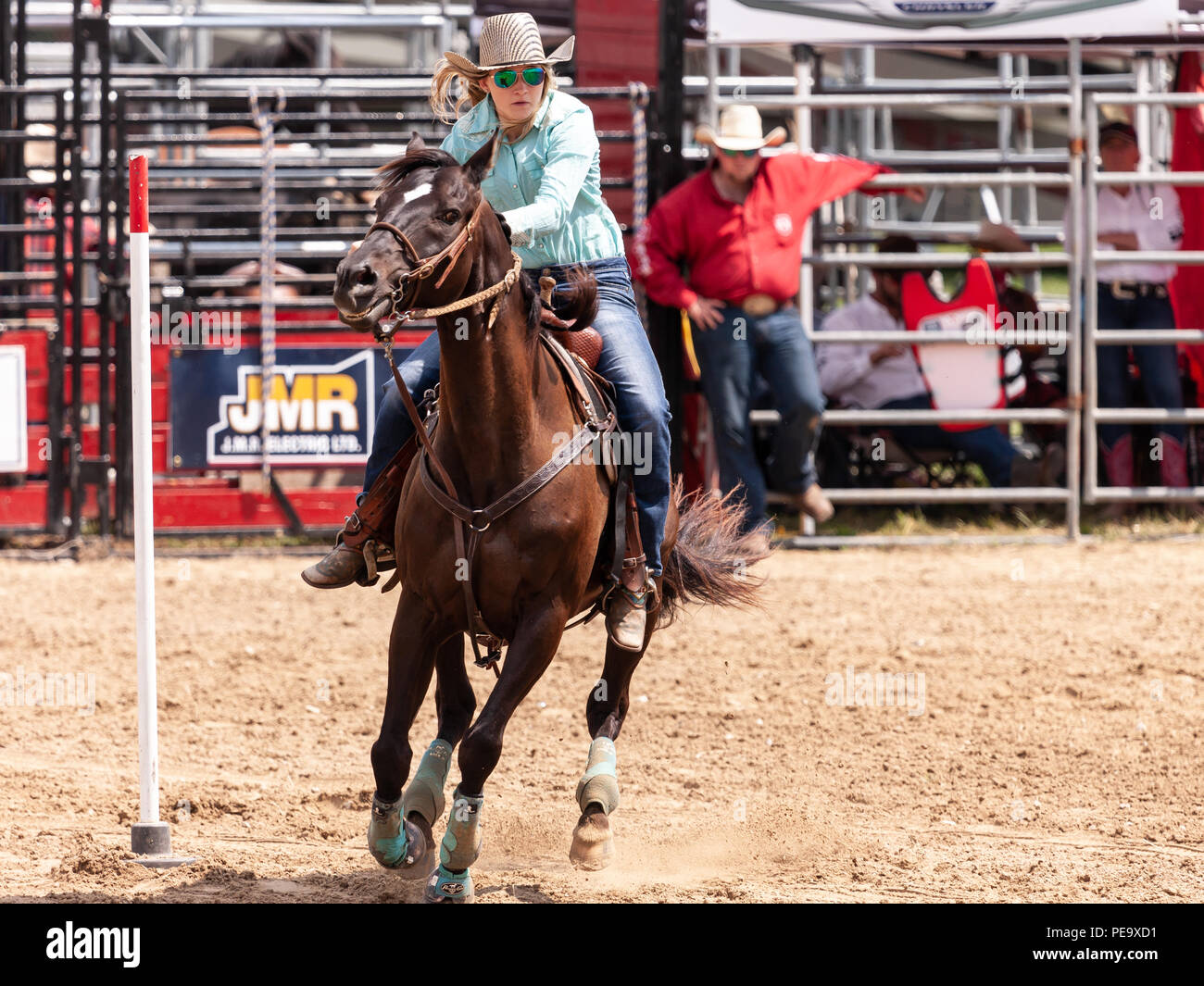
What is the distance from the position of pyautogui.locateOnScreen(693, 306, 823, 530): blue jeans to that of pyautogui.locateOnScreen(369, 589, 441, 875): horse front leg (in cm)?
519

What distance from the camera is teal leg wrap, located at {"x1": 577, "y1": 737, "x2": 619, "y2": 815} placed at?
4.65 m

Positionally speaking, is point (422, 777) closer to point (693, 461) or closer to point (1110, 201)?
point (693, 461)

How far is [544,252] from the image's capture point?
4828 millimetres

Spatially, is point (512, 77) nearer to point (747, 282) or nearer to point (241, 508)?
point (747, 282)

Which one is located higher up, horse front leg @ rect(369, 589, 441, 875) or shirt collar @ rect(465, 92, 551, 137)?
shirt collar @ rect(465, 92, 551, 137)

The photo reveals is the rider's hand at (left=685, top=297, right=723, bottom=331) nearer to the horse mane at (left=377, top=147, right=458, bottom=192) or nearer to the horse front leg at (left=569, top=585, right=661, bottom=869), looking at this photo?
the horse front leg at (left=569, top=585, right=661, bottom=869)

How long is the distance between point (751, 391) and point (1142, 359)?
2.90 metres

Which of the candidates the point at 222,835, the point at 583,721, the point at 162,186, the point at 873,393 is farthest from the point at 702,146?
the point at 222,835

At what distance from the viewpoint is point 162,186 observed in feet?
34.1

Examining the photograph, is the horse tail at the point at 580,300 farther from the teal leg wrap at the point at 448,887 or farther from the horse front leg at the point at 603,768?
the teal leg wrap at the point at 448,887

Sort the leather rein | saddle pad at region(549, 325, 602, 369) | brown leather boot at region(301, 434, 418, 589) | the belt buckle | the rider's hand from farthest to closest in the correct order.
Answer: the belt buckle < the rider's hand < saddle pad at region(549, 325, 602, 369) < brown leather boot at region(301, 434, 418, 589) < the leather rein

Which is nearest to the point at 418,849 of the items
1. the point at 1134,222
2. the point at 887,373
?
the point at 887,373

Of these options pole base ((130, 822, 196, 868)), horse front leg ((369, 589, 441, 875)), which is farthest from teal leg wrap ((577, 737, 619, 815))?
pole base ((130, 822, 196, 868))
